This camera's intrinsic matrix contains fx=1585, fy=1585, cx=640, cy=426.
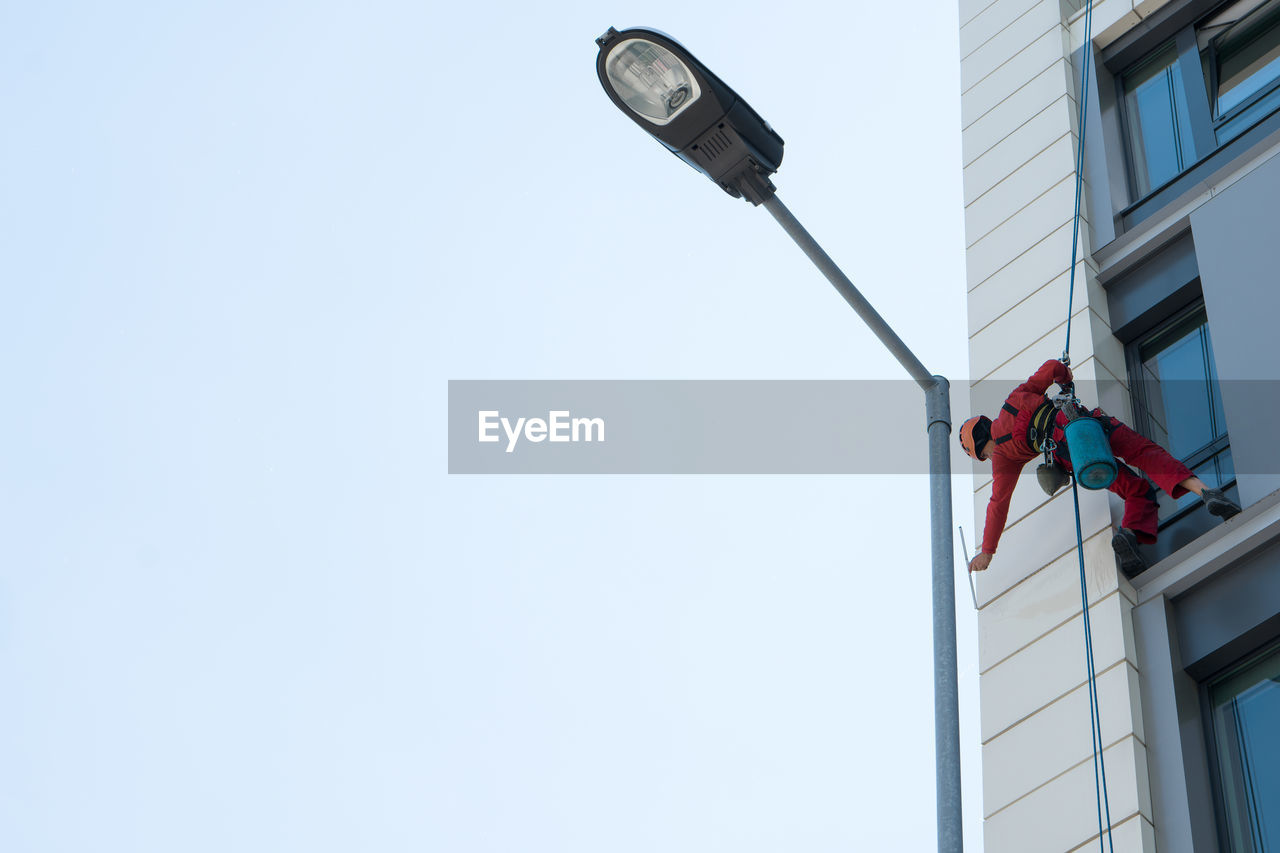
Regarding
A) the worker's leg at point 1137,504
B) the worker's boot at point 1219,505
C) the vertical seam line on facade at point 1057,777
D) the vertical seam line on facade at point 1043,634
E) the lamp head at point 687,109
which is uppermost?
the lamp head at point 687,109

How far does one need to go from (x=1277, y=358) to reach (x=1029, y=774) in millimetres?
2673

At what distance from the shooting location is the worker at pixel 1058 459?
855 cm

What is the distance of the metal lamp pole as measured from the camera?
600 cm

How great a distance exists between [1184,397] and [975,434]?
4.40ft

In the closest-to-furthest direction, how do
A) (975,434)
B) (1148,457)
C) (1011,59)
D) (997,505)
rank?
(1148,457) → (997,505) → (975,434) → (1011,59)

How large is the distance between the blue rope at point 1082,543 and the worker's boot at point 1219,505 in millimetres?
762

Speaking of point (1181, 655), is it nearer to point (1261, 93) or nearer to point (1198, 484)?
point (1198, 484)

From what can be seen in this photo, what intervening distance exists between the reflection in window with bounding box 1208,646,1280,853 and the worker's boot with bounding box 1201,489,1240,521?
0.73 m

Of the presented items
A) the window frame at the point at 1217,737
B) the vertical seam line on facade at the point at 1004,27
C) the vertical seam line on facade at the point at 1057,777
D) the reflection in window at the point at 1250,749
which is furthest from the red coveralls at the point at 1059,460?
the vertical seam line on facade at the point at 1004,27

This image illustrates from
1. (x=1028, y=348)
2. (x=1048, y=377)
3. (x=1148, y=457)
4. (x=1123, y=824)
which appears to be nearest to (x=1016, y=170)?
(x=1028, y=348)

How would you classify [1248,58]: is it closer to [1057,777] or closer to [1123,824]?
[1057,777]

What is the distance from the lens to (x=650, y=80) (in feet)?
23.7

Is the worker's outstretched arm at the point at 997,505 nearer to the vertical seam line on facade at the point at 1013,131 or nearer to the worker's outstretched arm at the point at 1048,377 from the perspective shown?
the worker's outstretched arm at the point at 1048,377

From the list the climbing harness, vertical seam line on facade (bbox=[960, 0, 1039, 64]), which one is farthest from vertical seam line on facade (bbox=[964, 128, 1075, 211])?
vertical seam line on facade (bbox=[960, 0, 1039, 64])
